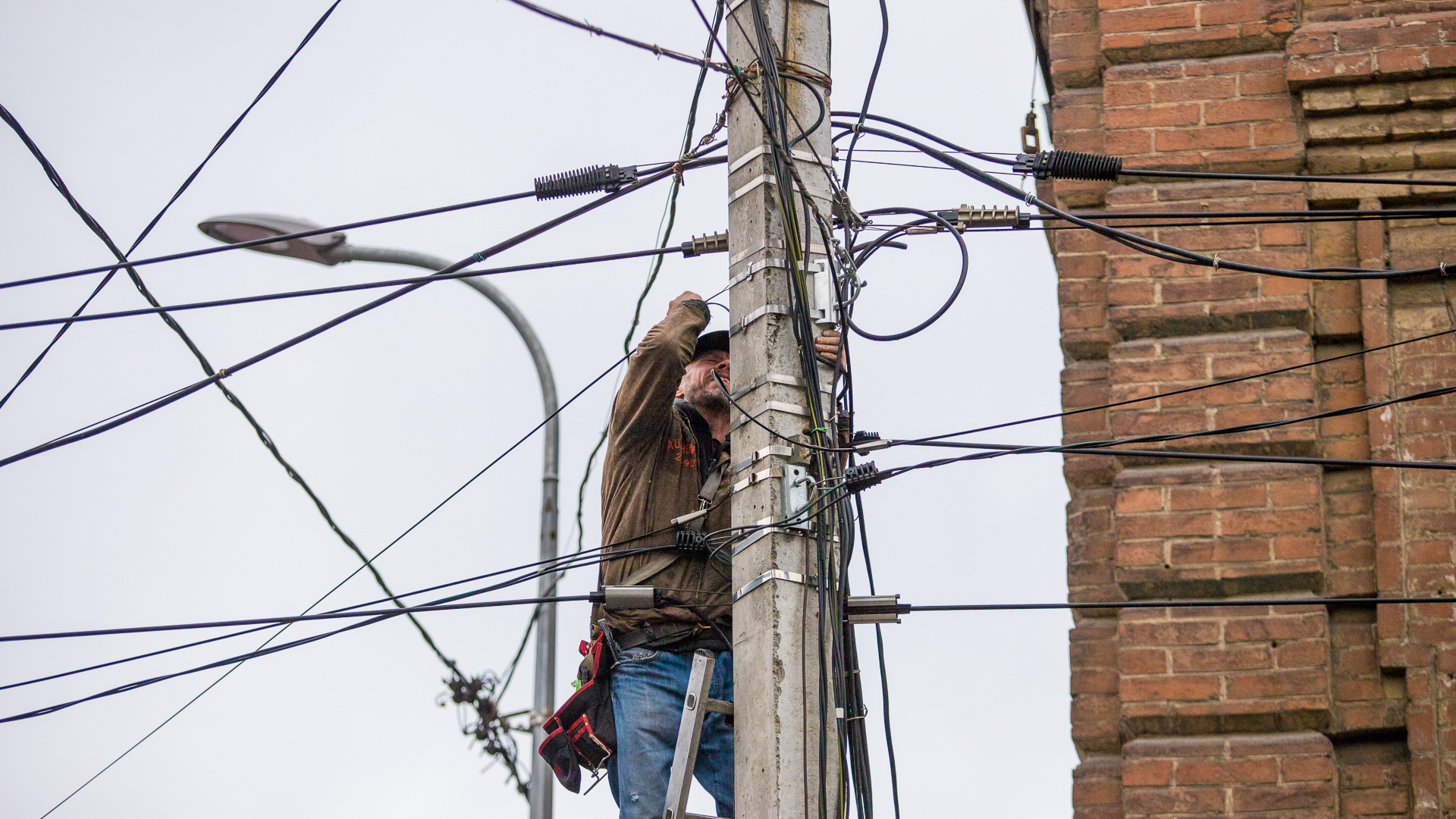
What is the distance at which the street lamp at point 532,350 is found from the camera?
26.3 feet

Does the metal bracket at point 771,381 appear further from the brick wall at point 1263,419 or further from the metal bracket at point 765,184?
the brick wall at point 1263,419

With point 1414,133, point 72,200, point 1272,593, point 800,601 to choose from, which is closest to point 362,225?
point 72,200

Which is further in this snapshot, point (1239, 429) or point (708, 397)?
point (708, 397)

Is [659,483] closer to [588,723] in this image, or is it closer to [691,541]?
[691,541]

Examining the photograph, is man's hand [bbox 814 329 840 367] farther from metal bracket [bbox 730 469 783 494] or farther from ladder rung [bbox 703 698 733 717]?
ladder rung [bbox 703 698 733 717]

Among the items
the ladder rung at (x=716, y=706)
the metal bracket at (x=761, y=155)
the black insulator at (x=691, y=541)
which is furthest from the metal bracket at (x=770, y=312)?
the ladder rung at (x=716, y=706)

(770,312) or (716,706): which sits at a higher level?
(770,312)

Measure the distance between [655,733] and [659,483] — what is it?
918mm

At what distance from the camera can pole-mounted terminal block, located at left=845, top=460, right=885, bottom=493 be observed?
4977 millimetres

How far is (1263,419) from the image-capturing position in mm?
6051

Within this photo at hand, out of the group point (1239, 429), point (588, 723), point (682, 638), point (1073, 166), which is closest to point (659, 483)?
point (682, 638)

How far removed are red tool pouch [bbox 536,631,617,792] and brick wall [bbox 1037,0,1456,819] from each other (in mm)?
1719

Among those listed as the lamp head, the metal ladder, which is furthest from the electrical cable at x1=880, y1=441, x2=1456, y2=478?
the lamp head

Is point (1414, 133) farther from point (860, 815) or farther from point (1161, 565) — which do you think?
point (860, 815)
